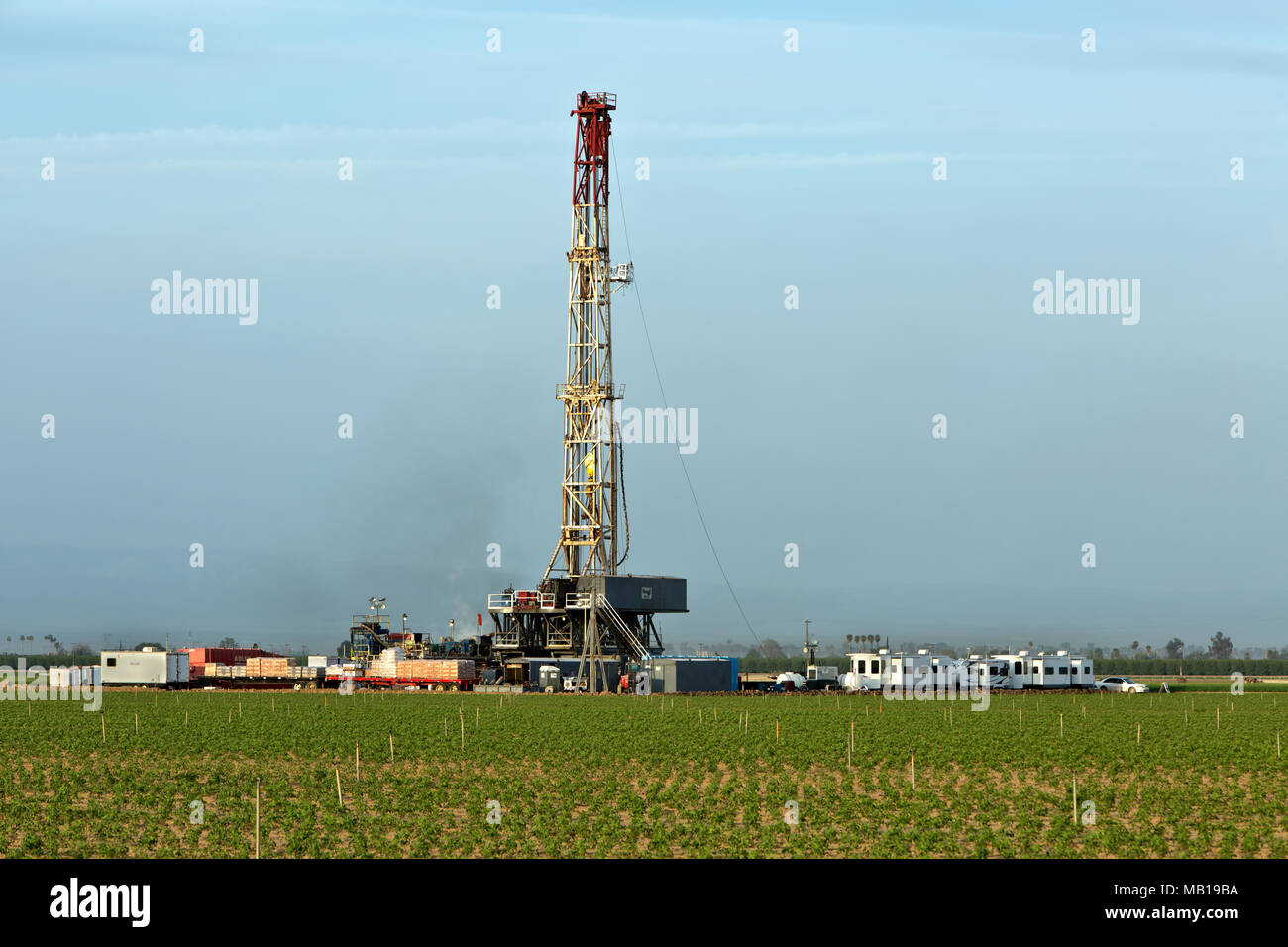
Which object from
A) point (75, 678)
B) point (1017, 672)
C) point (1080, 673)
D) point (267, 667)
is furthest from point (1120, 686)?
point (75, 678)

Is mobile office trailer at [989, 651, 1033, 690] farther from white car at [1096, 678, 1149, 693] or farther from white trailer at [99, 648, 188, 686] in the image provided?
white trailer at [99, 648, 188, 686]

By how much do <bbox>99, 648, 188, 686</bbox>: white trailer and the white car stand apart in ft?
239

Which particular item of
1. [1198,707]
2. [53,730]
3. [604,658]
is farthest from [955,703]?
[53,730]

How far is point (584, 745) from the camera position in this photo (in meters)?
47.1

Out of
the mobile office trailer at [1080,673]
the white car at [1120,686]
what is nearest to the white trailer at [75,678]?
the mobile office trailer at [1080,673]

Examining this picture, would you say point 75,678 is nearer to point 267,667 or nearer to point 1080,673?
point 267,667

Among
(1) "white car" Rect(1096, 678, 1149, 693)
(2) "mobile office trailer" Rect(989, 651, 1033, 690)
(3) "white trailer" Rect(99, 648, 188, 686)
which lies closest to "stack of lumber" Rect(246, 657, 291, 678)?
(3) "white trailer" Rect(99, 648, 188, 686)

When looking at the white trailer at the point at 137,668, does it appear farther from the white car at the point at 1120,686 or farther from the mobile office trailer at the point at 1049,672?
the white car at the point at 1120,686

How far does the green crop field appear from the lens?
27.4m

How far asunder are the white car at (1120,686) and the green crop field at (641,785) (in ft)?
116

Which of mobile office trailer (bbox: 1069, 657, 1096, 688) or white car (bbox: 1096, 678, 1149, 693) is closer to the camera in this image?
white car (bbox: 1096, 678, 1149, 693)

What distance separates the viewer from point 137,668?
106 meters
